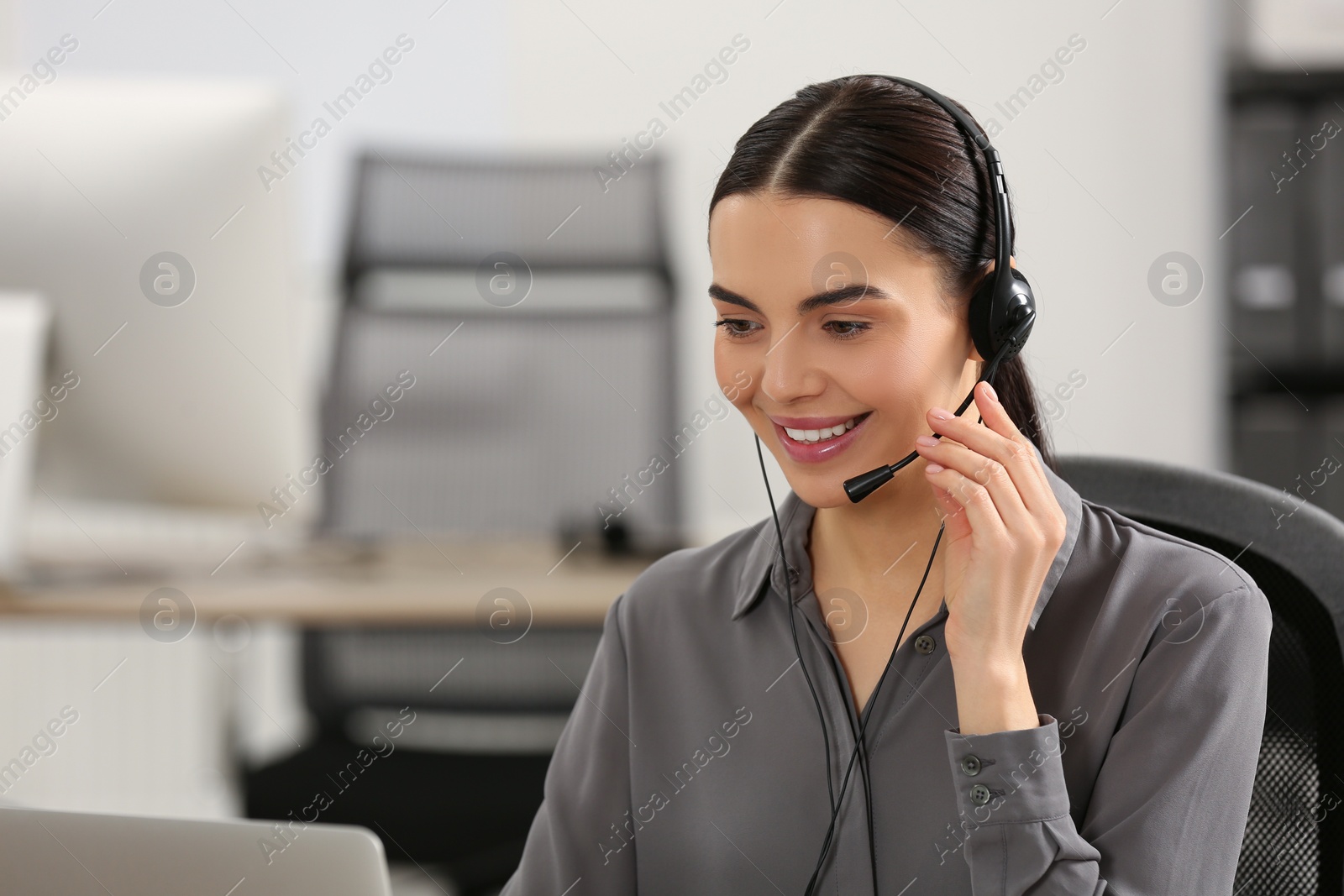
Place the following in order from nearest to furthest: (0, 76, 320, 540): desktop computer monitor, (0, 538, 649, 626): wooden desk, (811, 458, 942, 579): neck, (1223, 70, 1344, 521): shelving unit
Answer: (811, 458, 942, 579): neck
(0, 76, 320, 540): desktop computer monitor
(0, 538, 649, 626): wooden desk
(1223, 70, 1344, 521): shelving unit

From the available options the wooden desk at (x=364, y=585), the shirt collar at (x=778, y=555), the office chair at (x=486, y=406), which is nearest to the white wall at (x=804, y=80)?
the office chair at (x=486, y=406)

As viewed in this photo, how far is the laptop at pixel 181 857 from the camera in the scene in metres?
0.56

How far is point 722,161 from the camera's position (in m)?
0.98

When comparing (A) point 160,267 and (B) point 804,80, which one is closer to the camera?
(A) point 160,267

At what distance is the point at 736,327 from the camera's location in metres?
0.89

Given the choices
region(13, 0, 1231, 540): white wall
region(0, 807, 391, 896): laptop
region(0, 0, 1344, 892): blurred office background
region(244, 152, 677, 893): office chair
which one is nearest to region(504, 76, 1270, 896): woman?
region(0, 0, 1344, 892): blurred office background

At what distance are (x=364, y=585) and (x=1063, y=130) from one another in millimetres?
2204

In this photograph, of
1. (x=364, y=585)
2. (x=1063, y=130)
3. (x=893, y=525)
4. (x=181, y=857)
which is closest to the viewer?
(x=181, y=857)

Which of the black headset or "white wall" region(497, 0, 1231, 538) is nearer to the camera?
the black headset

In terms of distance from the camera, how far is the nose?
0.84 m

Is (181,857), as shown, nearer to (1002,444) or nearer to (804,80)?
(1002,444)

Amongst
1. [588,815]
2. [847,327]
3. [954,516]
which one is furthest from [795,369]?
[588,815]

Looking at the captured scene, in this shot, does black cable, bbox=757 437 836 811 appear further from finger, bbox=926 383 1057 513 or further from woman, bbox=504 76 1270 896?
finger, bbox=926 383 1057 513

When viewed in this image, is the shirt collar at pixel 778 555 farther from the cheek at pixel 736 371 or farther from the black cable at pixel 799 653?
the cheek at pixel 736 371
